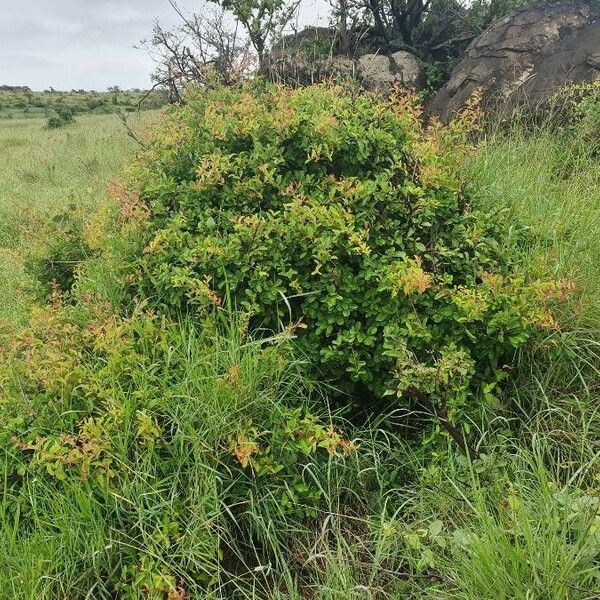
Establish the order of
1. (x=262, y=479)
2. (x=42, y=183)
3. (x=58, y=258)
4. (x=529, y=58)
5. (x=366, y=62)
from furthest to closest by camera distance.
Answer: (x=42, y=183) → (x=366, y=62) → (x=529, y=58) → (x=58, y=258) → (x=262, y=479)

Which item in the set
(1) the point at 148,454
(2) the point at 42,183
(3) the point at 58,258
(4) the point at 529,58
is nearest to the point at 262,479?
(1) the point at 148,454

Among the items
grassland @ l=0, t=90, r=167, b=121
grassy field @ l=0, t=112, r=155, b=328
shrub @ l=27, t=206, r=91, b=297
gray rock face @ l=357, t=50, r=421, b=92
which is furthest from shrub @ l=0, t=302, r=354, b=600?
grassland @ l=0, t=90, r=167, b=121

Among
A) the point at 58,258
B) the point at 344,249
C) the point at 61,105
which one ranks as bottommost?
the point at 58,258

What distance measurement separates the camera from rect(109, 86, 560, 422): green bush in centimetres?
247

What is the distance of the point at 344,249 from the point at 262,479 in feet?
3.55

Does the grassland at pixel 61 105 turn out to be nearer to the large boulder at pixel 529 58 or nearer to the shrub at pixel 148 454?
the large boulder at pixel 529 58

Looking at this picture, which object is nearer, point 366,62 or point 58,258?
point 58,258

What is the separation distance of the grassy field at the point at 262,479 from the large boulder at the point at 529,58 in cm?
376

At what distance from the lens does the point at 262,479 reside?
2230 millimetres

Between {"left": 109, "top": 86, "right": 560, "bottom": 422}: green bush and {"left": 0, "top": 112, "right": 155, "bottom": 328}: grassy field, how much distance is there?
124 cm

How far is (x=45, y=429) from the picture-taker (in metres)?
2.25

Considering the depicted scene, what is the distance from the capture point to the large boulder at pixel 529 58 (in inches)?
229

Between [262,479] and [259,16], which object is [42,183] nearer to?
[259,16]

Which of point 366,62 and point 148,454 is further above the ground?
point 366,62
